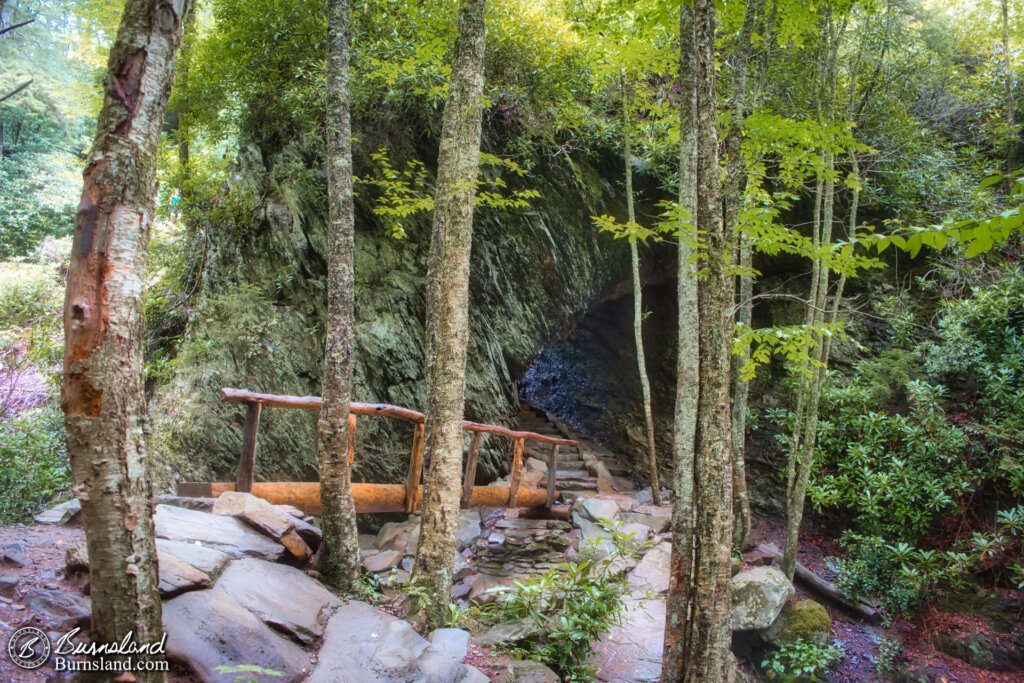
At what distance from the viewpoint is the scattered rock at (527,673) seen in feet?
10.5

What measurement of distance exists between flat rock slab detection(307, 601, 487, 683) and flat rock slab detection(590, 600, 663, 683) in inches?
64.2

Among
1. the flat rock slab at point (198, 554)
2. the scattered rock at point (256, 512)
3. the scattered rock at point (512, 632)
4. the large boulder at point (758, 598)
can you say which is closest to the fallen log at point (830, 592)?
the large boulder at point (758, 598)

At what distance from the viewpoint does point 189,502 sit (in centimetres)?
400

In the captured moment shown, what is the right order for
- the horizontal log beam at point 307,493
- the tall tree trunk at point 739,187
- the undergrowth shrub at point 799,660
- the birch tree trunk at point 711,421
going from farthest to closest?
the undergrowth shrub at point 799,660, the tall tree trunk at point 739,187, the horizontal log beam at point 307,493, the birch tree trunk at point 711,421

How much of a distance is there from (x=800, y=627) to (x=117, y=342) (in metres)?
7.41

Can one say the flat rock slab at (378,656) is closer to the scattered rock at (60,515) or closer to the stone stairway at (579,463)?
the scattered rock at (60,515)

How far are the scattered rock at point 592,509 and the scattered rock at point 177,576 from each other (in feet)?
19.0

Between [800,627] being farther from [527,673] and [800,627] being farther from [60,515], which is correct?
[60,515]

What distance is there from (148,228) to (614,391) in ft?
39.0

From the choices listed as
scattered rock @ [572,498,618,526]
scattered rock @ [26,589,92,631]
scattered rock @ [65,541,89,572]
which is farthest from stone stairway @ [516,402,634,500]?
scattered rock @ [26,589,92,631]

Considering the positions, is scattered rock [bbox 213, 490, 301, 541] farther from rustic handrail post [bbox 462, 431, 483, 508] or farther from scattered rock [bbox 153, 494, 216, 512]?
rustic handrail post [bbox 462, 431, 483, 508]

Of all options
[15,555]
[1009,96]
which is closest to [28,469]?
[15,555]

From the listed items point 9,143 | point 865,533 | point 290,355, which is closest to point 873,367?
point 865,533

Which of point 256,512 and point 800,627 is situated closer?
A: point 256,512
